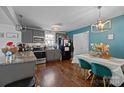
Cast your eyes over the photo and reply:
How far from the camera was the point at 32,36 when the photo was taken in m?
5.79

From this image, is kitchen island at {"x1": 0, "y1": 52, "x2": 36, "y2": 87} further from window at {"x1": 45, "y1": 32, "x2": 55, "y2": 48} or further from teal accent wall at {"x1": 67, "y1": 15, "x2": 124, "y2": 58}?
window at {"x1": 45, "y1": 32, "x2": 55, "y2": 48}

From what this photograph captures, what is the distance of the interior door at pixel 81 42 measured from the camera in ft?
18.7

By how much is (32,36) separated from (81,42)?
3.00 m

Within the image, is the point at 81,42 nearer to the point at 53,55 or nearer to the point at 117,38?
the point at 53,55

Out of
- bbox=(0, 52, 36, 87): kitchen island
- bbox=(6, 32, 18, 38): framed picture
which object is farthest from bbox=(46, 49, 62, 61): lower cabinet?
bbox=(0, 52, 36, 87): kitchen island

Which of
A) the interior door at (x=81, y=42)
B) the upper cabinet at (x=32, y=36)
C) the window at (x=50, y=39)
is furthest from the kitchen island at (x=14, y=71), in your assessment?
the window at (x=50, y=39)

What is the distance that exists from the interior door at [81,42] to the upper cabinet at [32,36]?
229 cm

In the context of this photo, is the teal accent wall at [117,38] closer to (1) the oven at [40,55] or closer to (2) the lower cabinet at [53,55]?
(2) the lower cabinet at [53,55]

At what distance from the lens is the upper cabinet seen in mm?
5575

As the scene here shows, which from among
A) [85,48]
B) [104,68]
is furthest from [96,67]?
[85,48]

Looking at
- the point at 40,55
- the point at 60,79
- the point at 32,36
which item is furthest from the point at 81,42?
the point at 60,79

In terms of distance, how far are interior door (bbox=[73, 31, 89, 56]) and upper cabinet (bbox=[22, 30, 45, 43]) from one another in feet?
7.51
